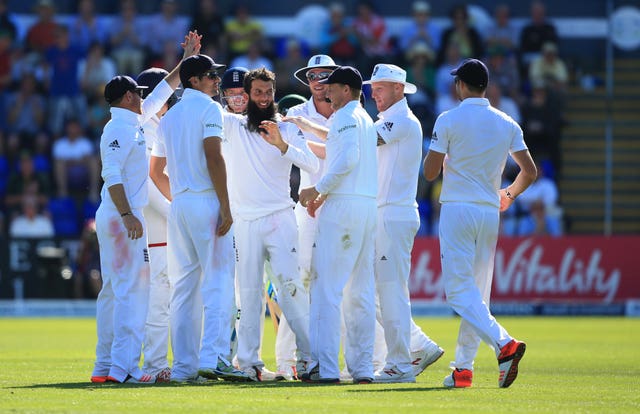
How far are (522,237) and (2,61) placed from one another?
37.1 feet

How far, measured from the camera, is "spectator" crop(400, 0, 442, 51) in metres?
26.0

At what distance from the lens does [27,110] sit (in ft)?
80.3

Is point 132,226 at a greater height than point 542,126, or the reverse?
point 542,126

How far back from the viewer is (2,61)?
82.7ft

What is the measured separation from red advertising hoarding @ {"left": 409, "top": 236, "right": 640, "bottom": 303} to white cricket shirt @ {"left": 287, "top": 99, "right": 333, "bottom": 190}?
→ 1075cm

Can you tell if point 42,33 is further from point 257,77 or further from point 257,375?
point 257,375

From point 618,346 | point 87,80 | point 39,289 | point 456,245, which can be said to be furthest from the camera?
point 87,80

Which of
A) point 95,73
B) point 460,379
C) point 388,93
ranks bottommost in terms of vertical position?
→ point 460,379

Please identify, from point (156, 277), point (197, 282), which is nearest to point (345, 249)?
point (197, 282)

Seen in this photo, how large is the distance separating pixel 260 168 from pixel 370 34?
15540mm

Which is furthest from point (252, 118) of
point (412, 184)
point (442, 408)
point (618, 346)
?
point (618, 346)

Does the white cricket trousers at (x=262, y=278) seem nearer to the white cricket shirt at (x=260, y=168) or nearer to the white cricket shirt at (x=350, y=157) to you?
the white cricket shirt at (x=260, y=168)

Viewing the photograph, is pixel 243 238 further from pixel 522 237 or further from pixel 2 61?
pixel 2 61

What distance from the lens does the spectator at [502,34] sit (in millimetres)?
25922
